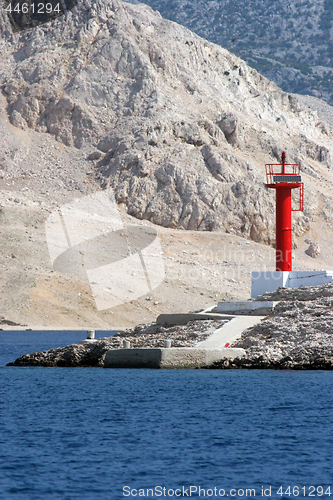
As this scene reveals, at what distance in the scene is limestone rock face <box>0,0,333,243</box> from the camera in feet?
239

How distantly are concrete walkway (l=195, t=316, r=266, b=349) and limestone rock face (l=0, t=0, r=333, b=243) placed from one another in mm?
43686

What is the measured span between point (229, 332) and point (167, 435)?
37.3ft

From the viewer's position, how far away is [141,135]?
246ft

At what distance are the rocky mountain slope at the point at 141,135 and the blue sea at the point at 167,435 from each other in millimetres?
38951

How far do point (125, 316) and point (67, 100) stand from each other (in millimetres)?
30708

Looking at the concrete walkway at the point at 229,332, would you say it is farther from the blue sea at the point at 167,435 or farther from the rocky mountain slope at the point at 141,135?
the rocky mountain slope at the point at 141,135

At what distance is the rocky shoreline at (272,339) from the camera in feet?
82.1

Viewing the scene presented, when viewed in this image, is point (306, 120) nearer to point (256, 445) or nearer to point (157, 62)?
point (157, 62)

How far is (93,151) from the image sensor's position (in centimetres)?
7738

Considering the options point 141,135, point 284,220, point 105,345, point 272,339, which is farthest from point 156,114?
point 272,339

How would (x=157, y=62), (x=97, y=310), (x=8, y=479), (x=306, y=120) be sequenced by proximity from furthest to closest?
(x=306, y=120) → (x=157, y=62) → (x=97, y=310) → (x=8, y=479)

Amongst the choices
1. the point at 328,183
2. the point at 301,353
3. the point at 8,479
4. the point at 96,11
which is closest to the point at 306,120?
the point at 328,183

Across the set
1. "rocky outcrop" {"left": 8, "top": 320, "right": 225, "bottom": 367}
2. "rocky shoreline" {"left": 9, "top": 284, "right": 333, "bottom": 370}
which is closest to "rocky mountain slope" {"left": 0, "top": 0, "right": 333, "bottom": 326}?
"rocky outcrop" {"left": 8, "top": 320, "right": 225, "bottom": 367}

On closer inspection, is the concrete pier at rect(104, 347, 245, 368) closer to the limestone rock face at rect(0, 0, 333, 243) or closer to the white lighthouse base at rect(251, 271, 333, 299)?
the white lighthouse base at rect(251, 271, 333, 299)
